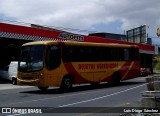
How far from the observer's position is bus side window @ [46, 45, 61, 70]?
2231 cm

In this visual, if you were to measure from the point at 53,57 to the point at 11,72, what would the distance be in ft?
38.3

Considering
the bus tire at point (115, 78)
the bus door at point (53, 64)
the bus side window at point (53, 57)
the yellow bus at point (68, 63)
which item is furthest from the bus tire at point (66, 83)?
the bus tire at point (115, 78)

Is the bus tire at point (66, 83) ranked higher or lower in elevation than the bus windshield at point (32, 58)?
lower

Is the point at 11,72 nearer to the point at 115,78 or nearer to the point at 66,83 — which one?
the point at 115,78

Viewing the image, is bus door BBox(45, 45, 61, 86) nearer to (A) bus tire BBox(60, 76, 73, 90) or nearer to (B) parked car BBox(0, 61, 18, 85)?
(A) bus tire BBox(60, 76, 73, 90)

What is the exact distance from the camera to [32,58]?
2259 cm

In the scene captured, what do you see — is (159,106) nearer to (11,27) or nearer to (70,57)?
(70,57)

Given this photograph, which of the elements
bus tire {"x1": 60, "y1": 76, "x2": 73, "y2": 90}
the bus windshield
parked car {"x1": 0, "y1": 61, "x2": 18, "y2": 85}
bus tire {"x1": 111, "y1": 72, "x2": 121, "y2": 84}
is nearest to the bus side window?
the bus windshield

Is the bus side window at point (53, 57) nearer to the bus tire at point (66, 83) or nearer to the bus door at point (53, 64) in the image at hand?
the bus door at point (53, 64)

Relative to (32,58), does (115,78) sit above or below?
below

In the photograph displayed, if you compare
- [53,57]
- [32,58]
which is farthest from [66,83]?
[32,58]

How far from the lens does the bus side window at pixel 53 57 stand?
22306 mm

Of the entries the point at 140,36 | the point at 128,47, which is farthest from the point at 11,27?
the point at 140,36

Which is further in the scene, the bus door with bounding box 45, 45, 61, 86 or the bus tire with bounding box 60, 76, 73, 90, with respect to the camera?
the bus tire with bounding box 60, 76, 73, 90
